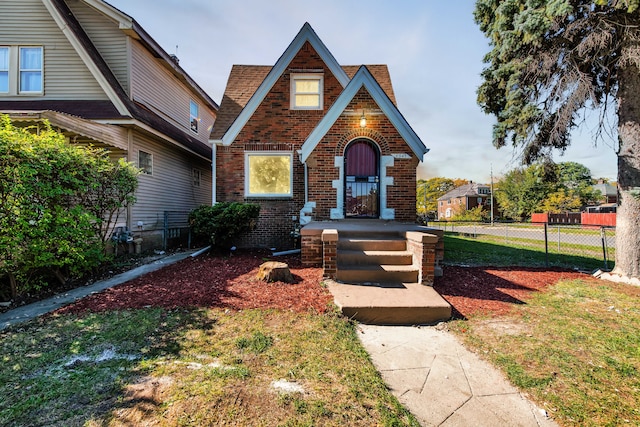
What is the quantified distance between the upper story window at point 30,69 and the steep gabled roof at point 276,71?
5813 mm

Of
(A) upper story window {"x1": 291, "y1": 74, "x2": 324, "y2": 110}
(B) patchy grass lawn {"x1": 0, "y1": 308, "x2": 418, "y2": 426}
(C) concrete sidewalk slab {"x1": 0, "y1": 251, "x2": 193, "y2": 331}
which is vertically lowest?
(B) patchy grass lawn {"x1": 0, "y1": 308, "x2": 418, "y2": 426}

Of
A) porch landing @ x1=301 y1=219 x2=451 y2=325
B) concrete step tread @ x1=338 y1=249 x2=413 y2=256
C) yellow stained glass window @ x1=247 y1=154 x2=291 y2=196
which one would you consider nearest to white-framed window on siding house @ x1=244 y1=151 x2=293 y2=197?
yellow stained glass window @ x1=247 y1=154 x2=291 y2=196

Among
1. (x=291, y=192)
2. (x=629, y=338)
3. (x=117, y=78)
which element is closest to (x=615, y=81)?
(x=629, y=338)

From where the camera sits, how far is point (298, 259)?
7.66m

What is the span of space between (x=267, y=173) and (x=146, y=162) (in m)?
4.29

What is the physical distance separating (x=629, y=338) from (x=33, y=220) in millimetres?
8620

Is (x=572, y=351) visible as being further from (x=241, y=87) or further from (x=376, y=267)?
(x=241, y=87)

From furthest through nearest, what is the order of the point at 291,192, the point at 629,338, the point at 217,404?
the point at 291,192 → the point at 629,338 → the point at 217,404

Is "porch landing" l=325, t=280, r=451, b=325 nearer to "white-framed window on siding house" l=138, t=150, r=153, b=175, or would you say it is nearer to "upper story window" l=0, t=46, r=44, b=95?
Answer: "white-framed window on siding house" l=138, t=150, r=153, b=175

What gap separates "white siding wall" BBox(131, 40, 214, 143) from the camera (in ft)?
32.3

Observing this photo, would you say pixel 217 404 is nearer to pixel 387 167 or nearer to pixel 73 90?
pixel 387 167

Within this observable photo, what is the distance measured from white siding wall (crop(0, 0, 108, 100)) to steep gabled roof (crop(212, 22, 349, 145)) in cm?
402

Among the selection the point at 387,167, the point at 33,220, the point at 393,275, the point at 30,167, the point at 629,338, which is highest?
the point at 387,167

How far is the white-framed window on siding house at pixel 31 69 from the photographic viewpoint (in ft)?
29.2
